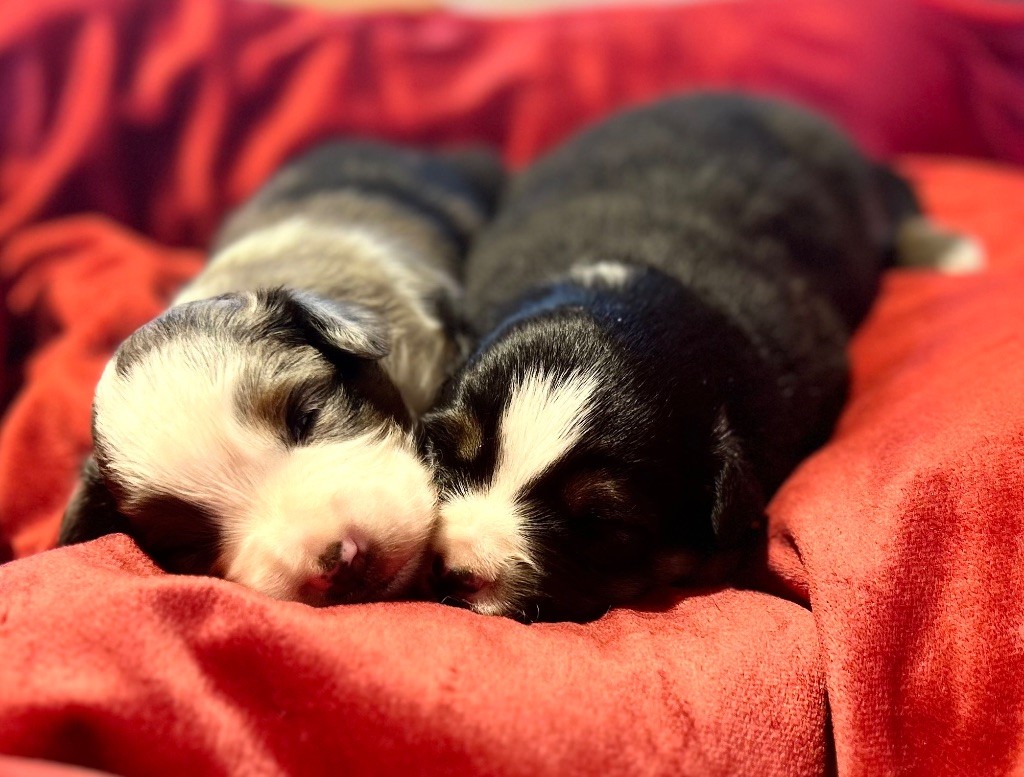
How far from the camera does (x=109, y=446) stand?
6.15 ft

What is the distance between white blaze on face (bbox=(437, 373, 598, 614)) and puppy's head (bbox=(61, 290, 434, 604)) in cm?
10

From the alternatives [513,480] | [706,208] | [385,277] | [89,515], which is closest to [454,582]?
[513,480]

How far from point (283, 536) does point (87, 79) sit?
3022mm

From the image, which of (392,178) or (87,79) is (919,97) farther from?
(87,79)

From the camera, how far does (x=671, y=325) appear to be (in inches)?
80.4

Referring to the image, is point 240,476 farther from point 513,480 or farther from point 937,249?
point 937,249

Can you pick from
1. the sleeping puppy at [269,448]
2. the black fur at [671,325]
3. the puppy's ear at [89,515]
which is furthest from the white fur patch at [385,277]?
the puppy's ear at [89,515]

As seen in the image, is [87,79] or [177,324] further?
[87,79]

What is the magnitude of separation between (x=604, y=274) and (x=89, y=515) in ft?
4.65

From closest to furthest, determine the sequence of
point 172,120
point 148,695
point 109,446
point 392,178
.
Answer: point 148,695 → point 109,446 → point 392,178 → point 172,120

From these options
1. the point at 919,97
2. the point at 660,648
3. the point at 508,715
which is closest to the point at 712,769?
the point at 660,648

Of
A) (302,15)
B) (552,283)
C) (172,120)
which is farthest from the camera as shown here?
(302,15)

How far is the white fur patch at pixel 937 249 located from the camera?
338cm

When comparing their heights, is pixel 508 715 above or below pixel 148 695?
below
